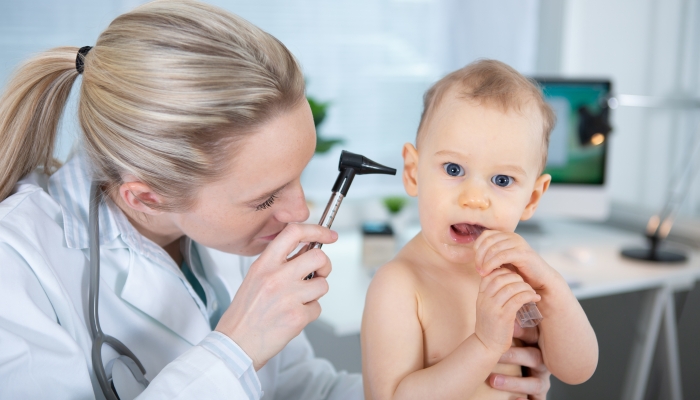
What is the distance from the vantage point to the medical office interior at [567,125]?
85.7 inches

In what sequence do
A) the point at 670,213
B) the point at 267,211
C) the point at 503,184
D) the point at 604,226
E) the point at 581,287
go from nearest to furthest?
the point at 503,184, the point at 267,211, the point at 581,287, the point at 670,213, the point at 604,226

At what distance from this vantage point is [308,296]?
962 millimetres

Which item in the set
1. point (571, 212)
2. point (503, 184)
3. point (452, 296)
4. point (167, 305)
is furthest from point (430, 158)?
point (571, 212)

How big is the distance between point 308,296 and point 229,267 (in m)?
0.44

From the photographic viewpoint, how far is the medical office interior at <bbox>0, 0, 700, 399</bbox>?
7.14 ft

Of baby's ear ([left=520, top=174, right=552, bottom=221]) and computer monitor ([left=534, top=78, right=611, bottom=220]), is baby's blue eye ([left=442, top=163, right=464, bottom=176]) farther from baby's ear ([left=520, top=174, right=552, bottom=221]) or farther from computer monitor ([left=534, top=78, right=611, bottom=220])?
computer monitor ([left=534, top=78, right=611, bottom=220])

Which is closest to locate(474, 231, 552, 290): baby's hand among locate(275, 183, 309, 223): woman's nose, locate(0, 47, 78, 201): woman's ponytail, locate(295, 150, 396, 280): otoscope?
locate(295, 150, 396, 280): otoscope

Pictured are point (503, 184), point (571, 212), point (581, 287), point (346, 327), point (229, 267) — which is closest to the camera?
point (503, 184)

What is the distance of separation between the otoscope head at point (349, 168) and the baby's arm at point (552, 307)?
0.73 feet

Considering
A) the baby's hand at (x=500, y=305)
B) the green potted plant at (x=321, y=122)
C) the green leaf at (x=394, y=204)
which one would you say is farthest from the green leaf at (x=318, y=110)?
the baby's hand at (x=500, y=305)

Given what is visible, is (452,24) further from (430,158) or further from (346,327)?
(430,158)

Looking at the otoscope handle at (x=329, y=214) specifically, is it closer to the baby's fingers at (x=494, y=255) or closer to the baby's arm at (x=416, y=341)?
the baby's arm at (x=416, y=341)

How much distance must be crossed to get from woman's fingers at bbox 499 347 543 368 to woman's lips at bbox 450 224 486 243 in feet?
0.68

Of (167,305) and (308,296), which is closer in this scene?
(308,296)
